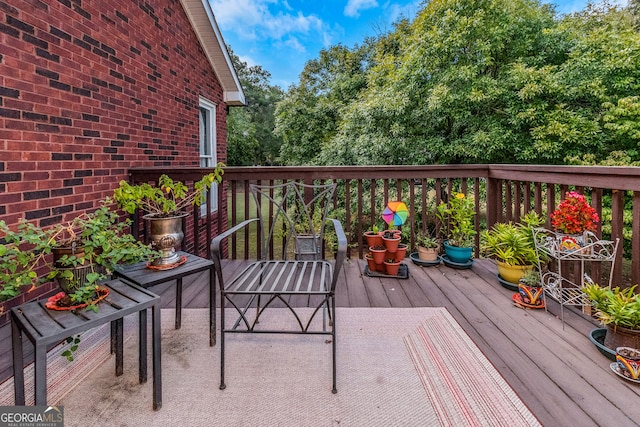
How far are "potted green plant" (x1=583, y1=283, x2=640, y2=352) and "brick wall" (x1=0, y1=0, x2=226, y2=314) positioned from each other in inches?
129

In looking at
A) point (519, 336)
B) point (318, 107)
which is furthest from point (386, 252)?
point (318, 107)

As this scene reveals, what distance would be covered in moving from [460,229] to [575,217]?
1112 mm

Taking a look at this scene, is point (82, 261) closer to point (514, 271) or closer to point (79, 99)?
point (79, 99)

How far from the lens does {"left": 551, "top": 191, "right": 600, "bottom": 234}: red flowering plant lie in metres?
2.09

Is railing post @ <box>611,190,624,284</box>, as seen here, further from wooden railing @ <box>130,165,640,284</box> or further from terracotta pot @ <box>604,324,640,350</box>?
terracotta pot @ <box>604,324,640,350</box>

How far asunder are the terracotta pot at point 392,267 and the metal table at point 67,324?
1.96 meters

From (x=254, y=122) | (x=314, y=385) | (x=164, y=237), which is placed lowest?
(x=314, y=385)

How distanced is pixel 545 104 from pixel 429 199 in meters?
2.48

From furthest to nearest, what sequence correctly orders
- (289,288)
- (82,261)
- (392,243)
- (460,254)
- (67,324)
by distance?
(460,254), (392,243), (289,288), (82,261), (67,324)

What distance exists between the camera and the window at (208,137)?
5.11 metres

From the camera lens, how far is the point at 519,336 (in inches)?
74.0

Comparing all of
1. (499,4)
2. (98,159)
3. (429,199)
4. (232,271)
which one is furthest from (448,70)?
(98,159)

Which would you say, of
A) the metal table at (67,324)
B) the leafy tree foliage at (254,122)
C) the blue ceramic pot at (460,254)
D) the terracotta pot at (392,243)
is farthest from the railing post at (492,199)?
the leafy tree foliage at (254,122)
